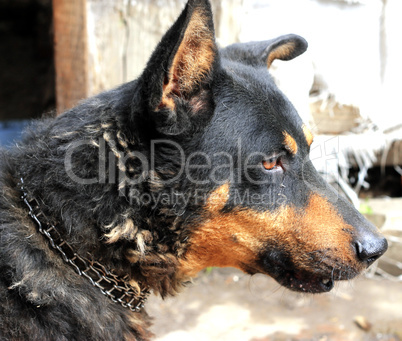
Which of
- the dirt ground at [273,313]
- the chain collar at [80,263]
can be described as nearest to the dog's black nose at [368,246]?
the chain collar at [80,263]

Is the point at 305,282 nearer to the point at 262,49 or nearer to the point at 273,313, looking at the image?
the point at 262,49

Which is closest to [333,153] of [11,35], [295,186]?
[295,186]

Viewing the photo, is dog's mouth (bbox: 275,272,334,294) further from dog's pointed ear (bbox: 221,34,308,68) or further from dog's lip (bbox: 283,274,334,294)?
dog's pointed ear (bbox: 221,34,308,68)

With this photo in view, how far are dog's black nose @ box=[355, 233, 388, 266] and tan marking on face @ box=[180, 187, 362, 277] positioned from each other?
0.04 metres

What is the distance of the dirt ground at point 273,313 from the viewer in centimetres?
392

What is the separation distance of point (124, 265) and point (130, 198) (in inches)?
14.6

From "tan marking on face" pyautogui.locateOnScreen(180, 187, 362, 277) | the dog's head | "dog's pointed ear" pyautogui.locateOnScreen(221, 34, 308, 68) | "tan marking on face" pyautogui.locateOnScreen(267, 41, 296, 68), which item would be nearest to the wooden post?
"dog's pointed ear" pyautogui.locateOnScreen(221, 34, 308, 68)

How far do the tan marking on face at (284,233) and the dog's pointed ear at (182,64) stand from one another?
1.72 feet

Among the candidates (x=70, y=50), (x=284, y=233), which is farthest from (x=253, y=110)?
(x=70, y=50)

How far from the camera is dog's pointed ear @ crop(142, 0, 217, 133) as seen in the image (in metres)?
1.93

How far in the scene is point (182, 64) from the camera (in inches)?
84.7

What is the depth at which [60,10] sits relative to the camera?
414cm

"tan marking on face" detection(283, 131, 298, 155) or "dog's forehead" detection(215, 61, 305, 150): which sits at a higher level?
"dog's forehead" detection(215, 61, 305, 150)

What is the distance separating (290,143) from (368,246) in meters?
0.68
